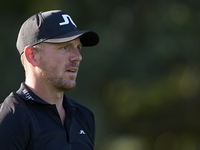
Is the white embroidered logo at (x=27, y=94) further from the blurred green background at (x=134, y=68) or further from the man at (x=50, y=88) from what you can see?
the blurred green background at (x=134, y=68)

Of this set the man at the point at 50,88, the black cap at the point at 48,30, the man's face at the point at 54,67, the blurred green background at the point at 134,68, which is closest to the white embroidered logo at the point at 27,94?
the man at the point at 50,88

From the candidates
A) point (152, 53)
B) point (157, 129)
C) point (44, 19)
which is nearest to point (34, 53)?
point (44, 19)

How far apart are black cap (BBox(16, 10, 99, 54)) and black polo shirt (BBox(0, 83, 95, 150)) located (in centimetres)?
28

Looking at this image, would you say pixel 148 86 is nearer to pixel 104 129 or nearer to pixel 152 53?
pixel 152 53

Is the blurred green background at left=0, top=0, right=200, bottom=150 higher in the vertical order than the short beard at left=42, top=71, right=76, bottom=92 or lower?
lower

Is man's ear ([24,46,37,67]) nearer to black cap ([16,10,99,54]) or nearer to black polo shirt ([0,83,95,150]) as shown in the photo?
black cap ([16,10,99,54])

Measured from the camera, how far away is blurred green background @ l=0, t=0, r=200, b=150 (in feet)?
25.0

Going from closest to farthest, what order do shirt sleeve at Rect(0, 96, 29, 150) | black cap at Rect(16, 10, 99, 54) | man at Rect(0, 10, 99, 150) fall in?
shirt sleeve at Rect(0, 96, 29, 150) → man at Rect(0, 10, 99, 150) → black cap at Rect(16, 10, 99, 54)

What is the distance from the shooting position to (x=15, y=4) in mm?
8094

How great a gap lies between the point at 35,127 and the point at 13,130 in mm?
122

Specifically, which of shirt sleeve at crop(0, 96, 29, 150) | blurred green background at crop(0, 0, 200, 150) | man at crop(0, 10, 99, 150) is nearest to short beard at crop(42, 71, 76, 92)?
man at crop(0, 10, 99, 150)

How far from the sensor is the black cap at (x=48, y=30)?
7.66ft

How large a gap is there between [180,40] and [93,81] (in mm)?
1834

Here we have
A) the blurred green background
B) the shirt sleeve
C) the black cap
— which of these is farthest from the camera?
the blurred green background
